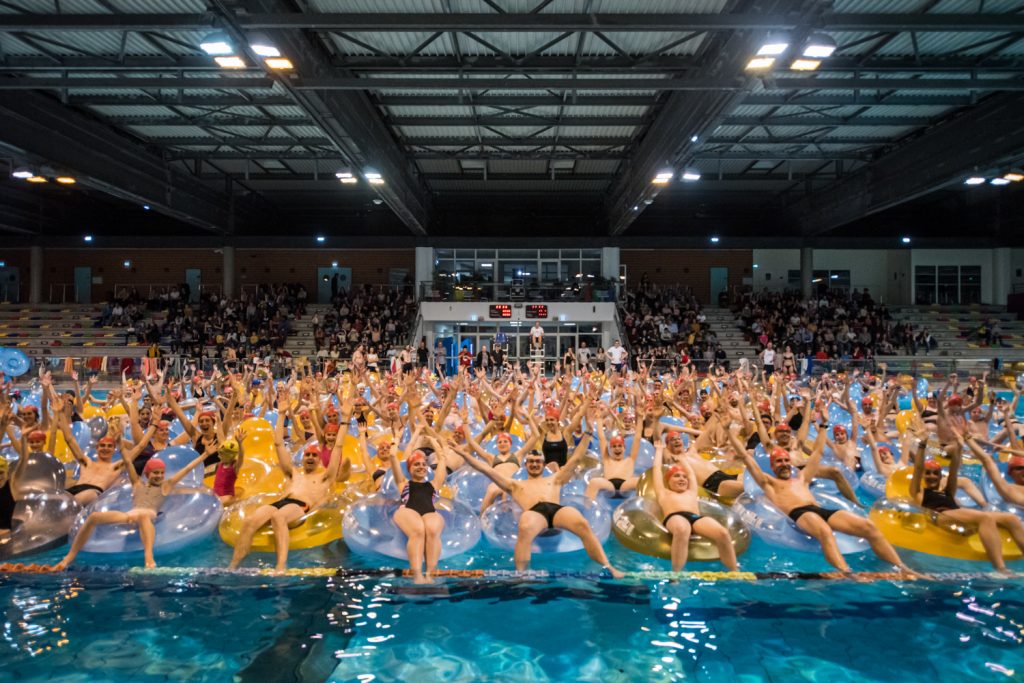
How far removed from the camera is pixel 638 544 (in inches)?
269

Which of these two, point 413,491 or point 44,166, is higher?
point 44,166

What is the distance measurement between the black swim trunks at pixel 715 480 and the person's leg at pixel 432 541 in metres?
3.42

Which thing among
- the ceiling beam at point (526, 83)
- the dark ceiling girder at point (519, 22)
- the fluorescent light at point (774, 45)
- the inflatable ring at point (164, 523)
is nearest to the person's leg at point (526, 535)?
the inflatable ring at point (164, 523)

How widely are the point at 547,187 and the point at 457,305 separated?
20.5ft

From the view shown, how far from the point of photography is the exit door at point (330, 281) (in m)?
36.0

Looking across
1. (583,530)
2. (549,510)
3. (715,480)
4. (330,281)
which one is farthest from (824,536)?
(330,281)

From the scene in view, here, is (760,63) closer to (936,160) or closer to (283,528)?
(283,528)

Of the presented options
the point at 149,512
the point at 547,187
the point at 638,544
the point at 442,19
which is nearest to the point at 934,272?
the point at 547,187

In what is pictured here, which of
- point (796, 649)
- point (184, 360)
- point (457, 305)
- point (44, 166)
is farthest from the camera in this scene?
point (457, 305)

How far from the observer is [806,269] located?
3312 cm

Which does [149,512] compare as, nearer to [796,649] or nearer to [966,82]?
[796,649]

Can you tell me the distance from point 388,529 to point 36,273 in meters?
35.3

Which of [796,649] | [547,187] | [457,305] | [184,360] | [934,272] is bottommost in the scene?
[796,649]

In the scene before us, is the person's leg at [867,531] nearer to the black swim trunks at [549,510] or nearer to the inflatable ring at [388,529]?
the black swim trunks at [549,510]
